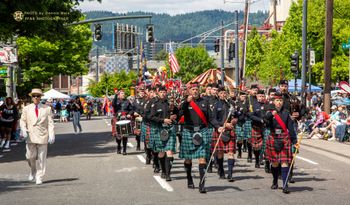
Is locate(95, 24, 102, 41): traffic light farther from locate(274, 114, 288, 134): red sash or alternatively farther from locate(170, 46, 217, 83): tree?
locate(170, 46, 217, 83): tree

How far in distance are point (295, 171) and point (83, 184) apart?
16.1 feet

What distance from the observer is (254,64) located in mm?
85938

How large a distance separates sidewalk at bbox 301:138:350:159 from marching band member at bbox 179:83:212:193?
875 cm

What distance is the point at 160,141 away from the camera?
1432 cm

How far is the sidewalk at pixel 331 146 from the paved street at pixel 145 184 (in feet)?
3.27

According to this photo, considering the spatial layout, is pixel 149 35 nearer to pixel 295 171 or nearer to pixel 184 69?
pixel 295 171

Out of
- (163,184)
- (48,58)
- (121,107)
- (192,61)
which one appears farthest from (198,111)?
(192,61)

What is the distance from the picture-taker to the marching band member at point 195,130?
1241cm

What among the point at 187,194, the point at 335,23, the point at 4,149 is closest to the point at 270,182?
the point at 187,194

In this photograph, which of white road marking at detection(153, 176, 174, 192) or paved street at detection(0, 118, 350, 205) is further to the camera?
white road marking at detection(153, 176, 174, 192)

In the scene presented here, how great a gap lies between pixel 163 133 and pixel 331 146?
11.2 m

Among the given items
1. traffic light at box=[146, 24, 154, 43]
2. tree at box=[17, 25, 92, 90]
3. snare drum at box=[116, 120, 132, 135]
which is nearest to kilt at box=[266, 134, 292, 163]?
snare drum at box=[116, 120, 132, 135]

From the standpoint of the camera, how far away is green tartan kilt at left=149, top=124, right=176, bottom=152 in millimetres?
14031

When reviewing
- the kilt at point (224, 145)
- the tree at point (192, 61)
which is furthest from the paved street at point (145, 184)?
the tree at point (192, 61)
